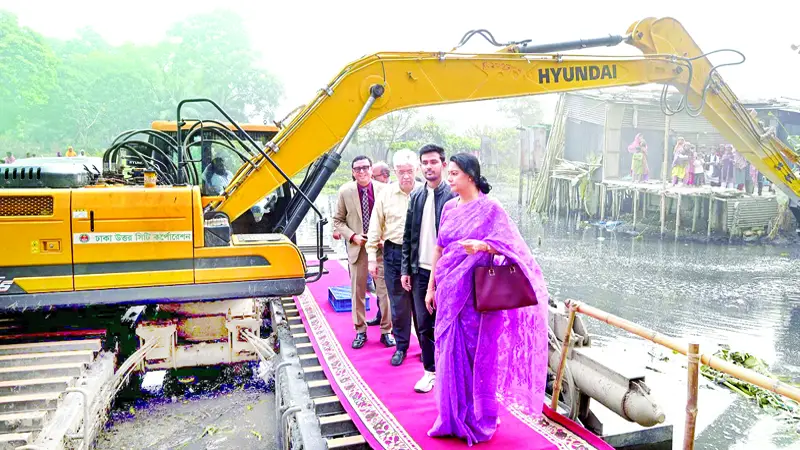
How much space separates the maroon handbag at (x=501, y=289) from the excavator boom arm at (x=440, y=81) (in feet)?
8.71

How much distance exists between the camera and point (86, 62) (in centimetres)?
3666

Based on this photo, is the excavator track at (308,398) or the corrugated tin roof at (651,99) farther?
the corrugated tin roof at (651,99)

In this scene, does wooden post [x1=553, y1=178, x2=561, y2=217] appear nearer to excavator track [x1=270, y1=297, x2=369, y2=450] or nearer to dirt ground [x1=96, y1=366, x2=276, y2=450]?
excavator track [x1=270, y1=297, x2=369, y2=450]

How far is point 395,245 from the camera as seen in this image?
4379 mm

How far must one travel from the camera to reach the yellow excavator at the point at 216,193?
432 cm

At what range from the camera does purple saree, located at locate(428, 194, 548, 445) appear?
3.02m

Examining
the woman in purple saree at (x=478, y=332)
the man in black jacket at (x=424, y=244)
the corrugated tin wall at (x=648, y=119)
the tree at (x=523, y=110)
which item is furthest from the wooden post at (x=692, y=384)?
the tree at (x=523, y=110)

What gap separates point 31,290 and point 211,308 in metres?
1.41

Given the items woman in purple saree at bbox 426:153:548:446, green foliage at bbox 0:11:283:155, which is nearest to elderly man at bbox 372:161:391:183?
woman in purple saree at bbox 426:153:548:446

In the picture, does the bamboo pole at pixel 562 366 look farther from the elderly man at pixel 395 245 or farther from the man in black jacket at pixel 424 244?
the elderly man at pixel 395 245

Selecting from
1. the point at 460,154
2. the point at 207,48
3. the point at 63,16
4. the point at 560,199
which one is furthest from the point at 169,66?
the point at 460,154

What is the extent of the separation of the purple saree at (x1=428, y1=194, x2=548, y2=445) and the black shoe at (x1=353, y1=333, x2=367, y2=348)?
1.75 meters

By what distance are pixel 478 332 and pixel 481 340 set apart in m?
0.05

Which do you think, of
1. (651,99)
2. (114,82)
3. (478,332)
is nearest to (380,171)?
(478,332)
